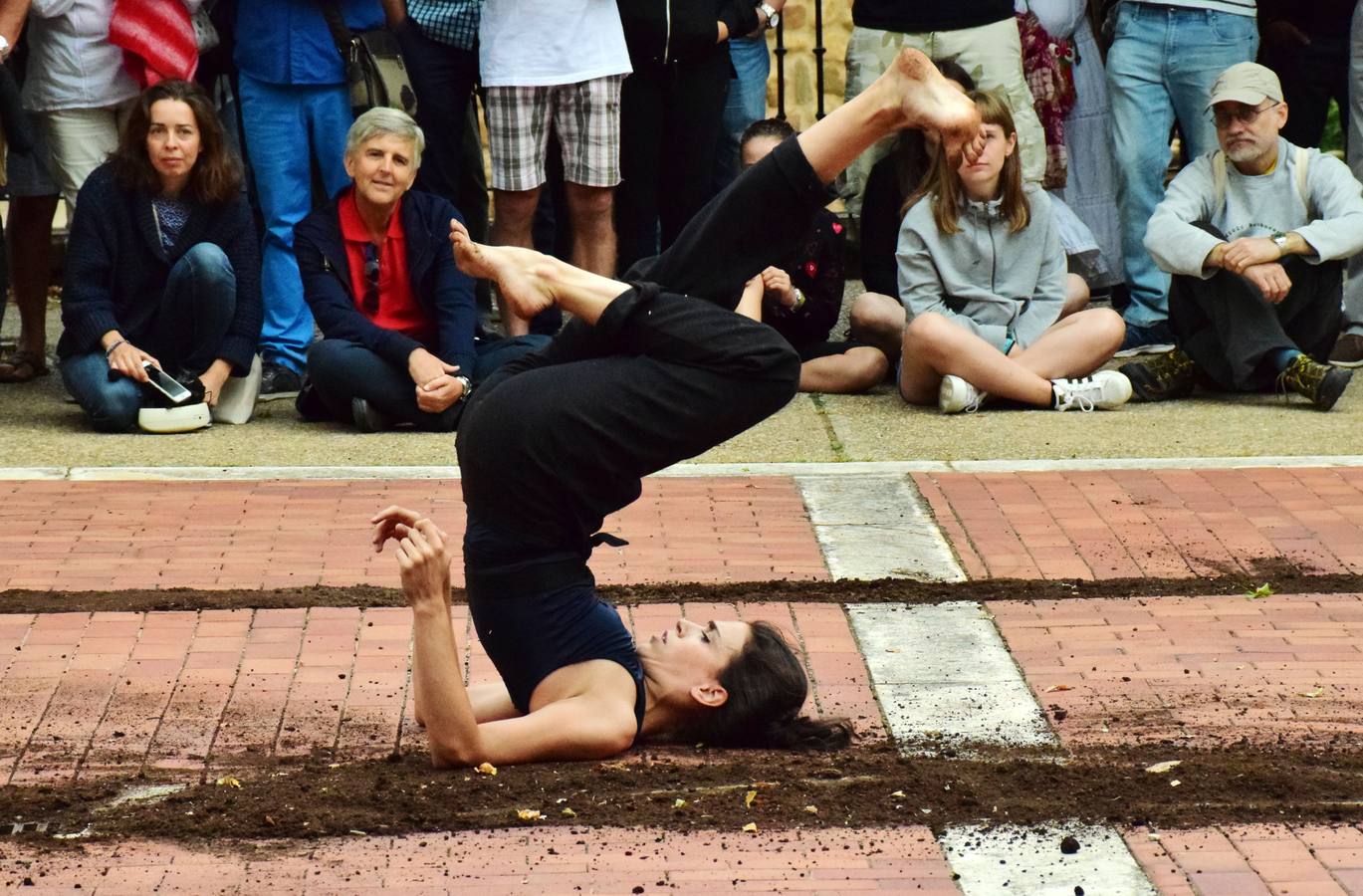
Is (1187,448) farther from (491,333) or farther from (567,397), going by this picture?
(567,397)

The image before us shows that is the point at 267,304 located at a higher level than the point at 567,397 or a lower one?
lower

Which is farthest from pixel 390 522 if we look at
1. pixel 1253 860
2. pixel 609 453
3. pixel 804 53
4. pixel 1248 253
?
pixel 804 53

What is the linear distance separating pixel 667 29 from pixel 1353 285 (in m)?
3.22

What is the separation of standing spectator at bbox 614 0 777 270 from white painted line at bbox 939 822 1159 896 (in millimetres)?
4670

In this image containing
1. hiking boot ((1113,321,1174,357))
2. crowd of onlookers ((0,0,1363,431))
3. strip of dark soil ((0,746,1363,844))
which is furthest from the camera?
hiking boot ((1113,321,1174,357))

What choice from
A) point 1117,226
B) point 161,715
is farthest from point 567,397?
point 1117,226

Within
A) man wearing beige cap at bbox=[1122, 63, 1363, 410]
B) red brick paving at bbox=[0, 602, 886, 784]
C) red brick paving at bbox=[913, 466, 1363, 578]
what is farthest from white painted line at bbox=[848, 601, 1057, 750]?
man wearing beige cap at bbox=[1122, 63, 1363, 410]

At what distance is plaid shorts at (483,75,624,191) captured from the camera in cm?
A: 785

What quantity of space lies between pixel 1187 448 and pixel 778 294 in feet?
5.75

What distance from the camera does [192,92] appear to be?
764 cm

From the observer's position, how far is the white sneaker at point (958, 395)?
771 centimetres

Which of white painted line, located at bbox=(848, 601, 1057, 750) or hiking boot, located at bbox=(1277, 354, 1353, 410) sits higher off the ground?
white painted line, located at bbox=(848, 601, 1057, 750)

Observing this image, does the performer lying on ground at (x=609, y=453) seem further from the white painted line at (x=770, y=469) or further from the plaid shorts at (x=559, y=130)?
the plaid shorts at (x=559, y=130)

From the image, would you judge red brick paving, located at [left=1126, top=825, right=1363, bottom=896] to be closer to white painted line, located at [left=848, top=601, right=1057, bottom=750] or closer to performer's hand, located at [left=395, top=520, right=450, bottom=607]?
white painted line, located at [left=848, top=601, right=1057, bottom=750]
